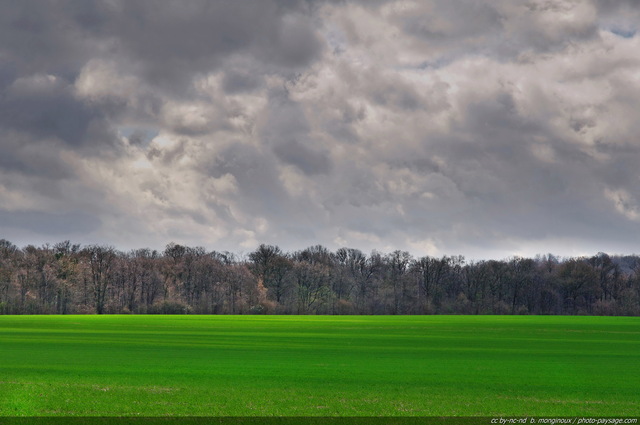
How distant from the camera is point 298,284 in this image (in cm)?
17588

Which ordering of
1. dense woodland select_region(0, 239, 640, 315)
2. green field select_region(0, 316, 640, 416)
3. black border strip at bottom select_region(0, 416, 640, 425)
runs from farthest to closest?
dense woodland select_region(0, 239, 640, 315) < green field select_region(0, 316, 640, 416) < black border strip at bottom select_region(0, 416, 640, 425)

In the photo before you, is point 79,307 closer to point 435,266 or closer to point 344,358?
point 435,266

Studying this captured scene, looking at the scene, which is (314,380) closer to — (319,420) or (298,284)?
(319,420)

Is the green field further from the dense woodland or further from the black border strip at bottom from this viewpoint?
the dense woodland

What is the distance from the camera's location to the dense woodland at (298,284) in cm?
15950

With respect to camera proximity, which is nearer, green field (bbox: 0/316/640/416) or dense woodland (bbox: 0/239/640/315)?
green field (bbox: 0/316/640/416)

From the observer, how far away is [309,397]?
77.9ft

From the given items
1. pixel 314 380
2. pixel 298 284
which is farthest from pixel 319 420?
pixel 298 284

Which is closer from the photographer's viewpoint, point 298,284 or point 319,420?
point 319,420

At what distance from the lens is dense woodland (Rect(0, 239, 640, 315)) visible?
15950 cm

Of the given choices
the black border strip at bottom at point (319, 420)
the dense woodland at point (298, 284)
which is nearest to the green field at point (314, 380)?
the black border strip at bottom at point (319, 420)

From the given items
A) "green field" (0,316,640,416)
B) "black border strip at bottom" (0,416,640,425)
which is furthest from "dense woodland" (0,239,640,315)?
"black border strip at bottom" (0,416,640,425)

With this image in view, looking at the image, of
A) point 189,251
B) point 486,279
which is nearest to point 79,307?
point 189,251

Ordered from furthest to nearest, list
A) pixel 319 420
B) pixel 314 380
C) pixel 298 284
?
pixel 298 284
pixel 314 380
pixel 319 420
